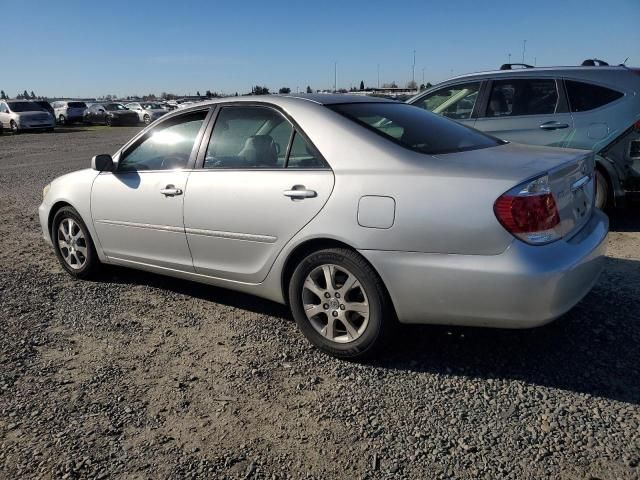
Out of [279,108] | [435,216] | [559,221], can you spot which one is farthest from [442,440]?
[279,108]

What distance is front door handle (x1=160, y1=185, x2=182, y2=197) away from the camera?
12.8 ft

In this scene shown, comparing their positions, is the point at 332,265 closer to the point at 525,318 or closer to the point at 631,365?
the point at 525,318

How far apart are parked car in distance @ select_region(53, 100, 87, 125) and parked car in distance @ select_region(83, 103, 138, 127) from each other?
49 centimetres

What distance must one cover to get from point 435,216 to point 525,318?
672 millimetres

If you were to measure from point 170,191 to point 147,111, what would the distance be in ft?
125

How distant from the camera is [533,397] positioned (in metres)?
2.84

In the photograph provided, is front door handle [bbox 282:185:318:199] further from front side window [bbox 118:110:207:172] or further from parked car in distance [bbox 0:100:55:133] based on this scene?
parked car in distance [bbox 0:100:55:133]

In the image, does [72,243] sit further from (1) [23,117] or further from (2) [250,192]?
(1) [23,117]

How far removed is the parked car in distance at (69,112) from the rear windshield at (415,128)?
4067 centimetres

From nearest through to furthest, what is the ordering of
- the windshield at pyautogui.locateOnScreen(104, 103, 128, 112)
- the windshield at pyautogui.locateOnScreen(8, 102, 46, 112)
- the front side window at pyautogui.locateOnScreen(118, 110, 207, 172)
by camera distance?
1. the front side window at pyautogui.locateOnScreen(118, 110, 207, 172)
2. the windshield at pyautogui.locateOnScreen(8, 102, 46, 112)
3. the windshield at pyautogui.locateOnScreen(104, 103, 128, 112)

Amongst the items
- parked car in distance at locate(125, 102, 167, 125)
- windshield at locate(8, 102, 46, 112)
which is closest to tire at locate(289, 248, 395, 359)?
windshield at locate(8, 102, 46, 112)

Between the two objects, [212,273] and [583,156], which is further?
[212,273]

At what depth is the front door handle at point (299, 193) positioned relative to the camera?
3.22m

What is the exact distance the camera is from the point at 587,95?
5.96 metres
